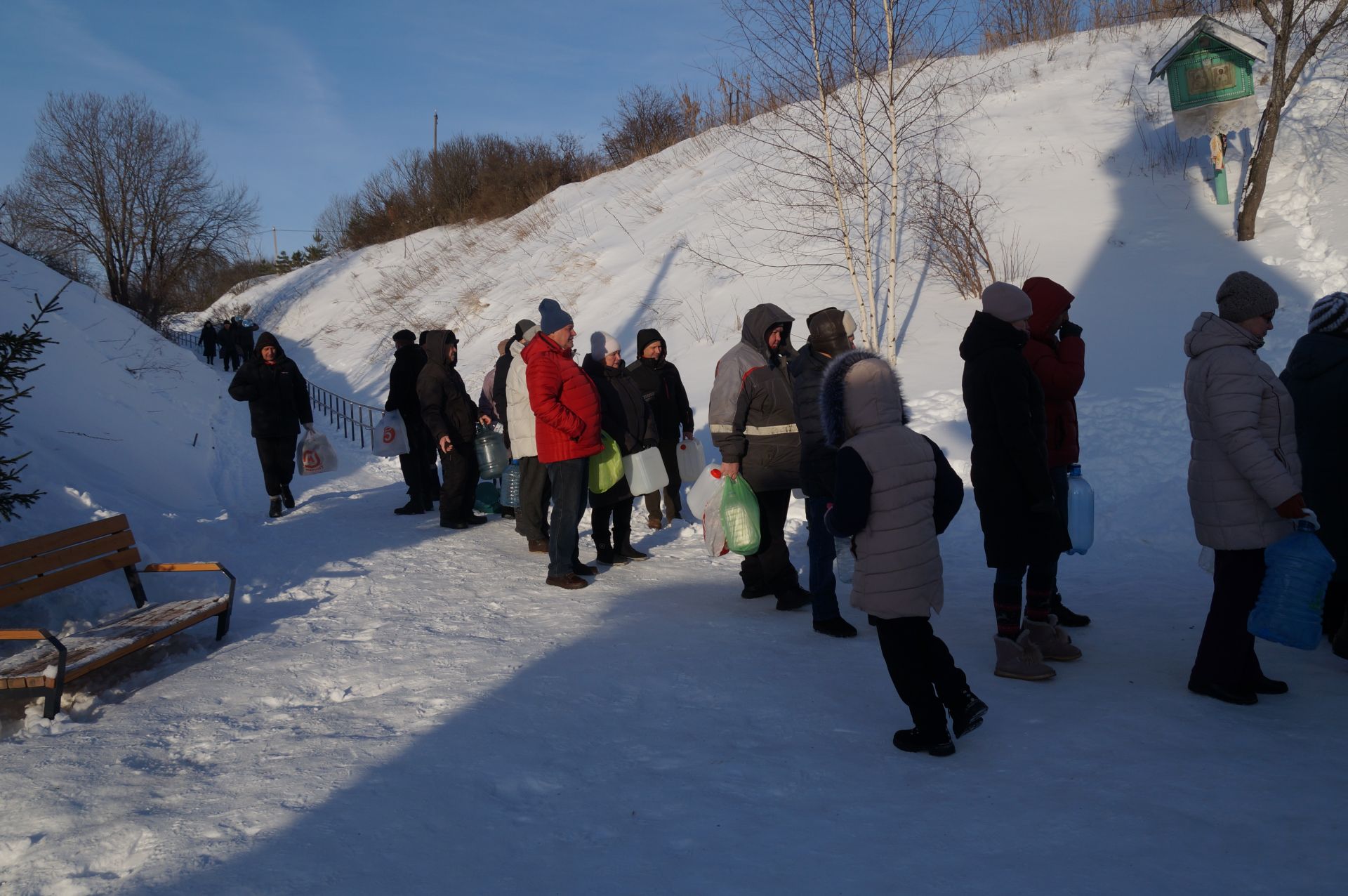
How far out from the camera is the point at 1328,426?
4.96 meters

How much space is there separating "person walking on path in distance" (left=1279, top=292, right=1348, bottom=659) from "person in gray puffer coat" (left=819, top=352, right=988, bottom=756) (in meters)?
2.39

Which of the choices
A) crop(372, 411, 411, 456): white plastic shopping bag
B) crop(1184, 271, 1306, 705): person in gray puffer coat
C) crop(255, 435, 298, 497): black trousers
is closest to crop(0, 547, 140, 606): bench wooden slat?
crop(372, 411, 411, 456): white plastic shopping bag

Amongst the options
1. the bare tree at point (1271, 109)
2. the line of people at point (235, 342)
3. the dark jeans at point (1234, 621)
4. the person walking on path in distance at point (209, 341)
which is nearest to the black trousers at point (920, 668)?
the dark jeans at point (1234, 621)

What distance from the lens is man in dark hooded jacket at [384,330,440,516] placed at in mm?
9781

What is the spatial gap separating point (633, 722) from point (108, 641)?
2847 millimetres

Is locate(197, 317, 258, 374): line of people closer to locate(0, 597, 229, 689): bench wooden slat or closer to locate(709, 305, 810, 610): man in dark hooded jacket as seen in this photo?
locate(0, 597, 229, 689): bench wooden slat

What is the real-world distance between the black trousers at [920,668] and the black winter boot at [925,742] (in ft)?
0.09

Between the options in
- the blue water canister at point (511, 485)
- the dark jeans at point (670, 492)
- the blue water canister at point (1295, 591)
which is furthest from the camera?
the dark jeans at point (670, 492)

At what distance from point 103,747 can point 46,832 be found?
832mm

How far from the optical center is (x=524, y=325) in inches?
323

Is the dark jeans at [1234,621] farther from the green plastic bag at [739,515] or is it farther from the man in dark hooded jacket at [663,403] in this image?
the man in dark hooded jacket at [663,403]

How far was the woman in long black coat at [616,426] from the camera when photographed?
7.41m

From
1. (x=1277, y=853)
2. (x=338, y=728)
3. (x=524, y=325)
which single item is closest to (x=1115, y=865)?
(x=1277, y=853)

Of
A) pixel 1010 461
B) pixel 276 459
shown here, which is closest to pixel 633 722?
pixel 1010 461
